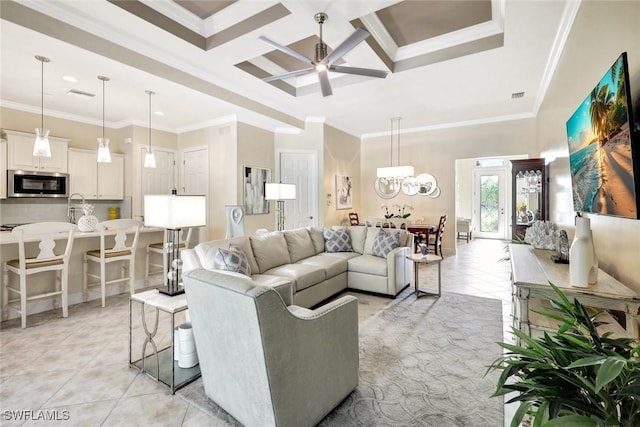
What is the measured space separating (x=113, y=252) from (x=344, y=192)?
5181 millimetres

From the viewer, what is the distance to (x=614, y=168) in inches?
64.7

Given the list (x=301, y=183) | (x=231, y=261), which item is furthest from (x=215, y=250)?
(x=301, y=183)

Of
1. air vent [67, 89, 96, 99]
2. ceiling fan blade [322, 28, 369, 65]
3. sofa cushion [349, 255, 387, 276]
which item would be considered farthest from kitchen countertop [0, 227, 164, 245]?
ceiling fan blade [322, 28, 369, 65]

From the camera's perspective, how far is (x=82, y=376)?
93.8 inches

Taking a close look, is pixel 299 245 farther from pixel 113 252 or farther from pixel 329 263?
pixel 113 252

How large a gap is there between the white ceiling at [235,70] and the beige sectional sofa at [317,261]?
2321mm

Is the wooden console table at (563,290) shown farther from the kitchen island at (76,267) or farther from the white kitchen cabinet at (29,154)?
the white kitchen cabinet at (29,154)

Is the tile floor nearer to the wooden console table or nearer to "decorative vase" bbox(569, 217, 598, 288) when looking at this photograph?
the wooden console table

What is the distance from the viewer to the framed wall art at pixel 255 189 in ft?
19.7

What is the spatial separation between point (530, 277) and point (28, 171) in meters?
6.88

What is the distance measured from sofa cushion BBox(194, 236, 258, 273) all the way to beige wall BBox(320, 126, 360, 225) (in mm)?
3409

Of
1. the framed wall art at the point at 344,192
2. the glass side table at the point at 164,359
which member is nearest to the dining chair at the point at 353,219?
the framed wall art at the point at 344,192

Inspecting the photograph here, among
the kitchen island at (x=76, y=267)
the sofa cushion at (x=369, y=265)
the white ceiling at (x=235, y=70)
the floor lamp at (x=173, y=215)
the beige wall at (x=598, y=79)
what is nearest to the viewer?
the beige wall at (x=598, y=79)

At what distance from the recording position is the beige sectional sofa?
3.47m
